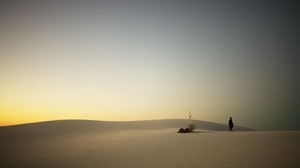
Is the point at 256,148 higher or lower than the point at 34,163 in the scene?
higher

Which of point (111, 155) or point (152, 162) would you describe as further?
point (111, 155)

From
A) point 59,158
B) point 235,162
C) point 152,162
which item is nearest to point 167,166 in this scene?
point 152,162

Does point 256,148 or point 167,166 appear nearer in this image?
point 167,166

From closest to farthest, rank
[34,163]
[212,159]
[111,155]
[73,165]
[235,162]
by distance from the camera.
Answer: [235,162] → [212,159] → [73,165] → [34,163] → [111,155]

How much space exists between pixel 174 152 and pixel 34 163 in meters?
6.97

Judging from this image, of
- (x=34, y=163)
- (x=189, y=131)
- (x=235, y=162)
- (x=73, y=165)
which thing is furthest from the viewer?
(x=189, y=131)

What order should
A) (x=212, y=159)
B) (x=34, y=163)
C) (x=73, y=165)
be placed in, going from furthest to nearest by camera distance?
(x=34, y=163), (x=73, y=165), (x=212, y=159)

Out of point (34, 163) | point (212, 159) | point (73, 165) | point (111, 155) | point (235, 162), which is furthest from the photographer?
point (111, 155)

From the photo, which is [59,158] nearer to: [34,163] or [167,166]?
[34,163]

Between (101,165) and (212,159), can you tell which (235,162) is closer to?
(212,159)

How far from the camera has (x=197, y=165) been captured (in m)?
8.31

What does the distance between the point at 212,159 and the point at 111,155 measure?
5.25 m

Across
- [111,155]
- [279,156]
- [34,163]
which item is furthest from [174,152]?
[34,163]

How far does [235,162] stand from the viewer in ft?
26.9
